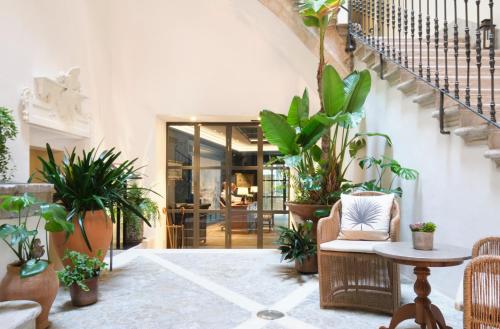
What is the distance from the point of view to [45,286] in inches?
89.7

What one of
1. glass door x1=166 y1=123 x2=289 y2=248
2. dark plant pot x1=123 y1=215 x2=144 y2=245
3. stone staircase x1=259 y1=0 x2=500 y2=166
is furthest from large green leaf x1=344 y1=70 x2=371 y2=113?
glass door x1=166 y1=123 x2=289 y2=248

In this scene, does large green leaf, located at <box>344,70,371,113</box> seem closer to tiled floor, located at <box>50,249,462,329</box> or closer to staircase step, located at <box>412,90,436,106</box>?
staircase step, located at <box>412,90,436,106</box>

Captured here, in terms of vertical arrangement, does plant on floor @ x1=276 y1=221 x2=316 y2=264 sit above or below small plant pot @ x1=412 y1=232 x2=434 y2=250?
below

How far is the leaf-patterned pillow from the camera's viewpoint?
2.85 metres

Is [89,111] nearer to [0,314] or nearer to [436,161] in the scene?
[0,314]

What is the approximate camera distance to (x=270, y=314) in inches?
101

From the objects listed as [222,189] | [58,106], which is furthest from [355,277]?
[222,189]

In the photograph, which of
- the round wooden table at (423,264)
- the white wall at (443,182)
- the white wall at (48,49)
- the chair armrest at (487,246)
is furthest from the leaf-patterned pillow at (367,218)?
the white wall at (48,49)

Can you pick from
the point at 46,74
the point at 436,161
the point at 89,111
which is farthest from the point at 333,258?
the point at 89,111

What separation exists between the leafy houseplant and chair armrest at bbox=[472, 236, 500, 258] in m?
1.78

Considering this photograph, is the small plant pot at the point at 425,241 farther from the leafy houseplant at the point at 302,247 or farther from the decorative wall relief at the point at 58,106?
the decorative wall relief at the point at 58,106

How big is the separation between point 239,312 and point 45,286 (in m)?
1.31

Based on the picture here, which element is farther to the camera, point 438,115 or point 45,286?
point 438,115

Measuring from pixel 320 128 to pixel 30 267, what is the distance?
271 cm
